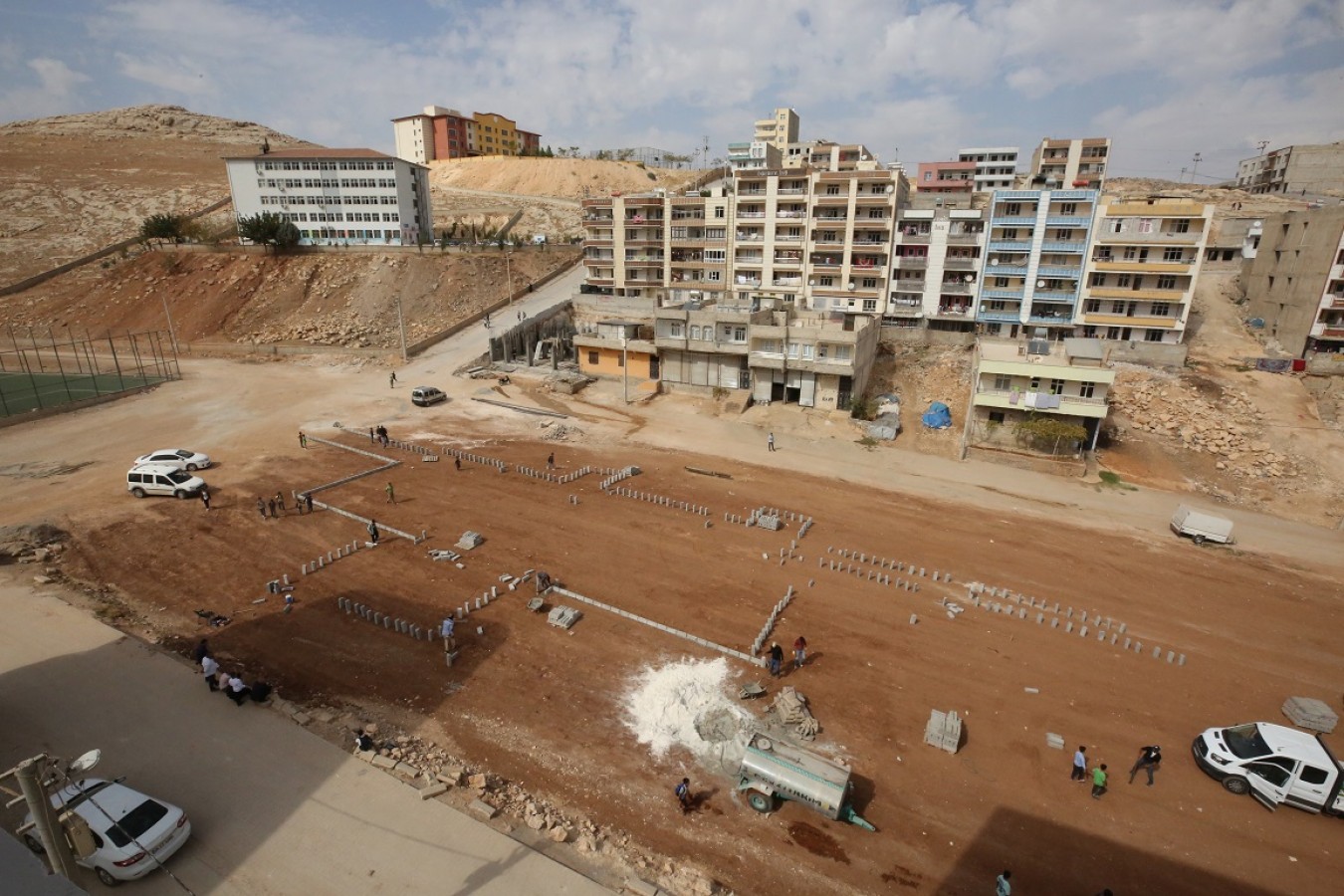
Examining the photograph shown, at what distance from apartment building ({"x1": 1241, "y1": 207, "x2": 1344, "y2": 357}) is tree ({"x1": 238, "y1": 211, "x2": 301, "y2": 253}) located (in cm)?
10858

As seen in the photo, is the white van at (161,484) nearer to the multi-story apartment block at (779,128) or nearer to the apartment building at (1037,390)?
the apartment building at (1037,390)

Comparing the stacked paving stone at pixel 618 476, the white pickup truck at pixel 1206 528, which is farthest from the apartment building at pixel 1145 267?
the stacked paving stone at pixel 618 476

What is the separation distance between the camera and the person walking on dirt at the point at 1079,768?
17266 mm

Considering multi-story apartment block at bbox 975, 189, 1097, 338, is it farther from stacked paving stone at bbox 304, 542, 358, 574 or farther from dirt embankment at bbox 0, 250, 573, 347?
stacked paving stone at bbox 304, 542, 358, 574

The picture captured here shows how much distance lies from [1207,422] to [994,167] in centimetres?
8669

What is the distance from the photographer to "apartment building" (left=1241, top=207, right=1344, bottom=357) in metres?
52.2

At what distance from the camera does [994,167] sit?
114 meters

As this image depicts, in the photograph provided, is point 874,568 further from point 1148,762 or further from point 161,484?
point 161,484

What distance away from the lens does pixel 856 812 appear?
1623 cm

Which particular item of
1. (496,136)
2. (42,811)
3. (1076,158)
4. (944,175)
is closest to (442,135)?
(496,136)

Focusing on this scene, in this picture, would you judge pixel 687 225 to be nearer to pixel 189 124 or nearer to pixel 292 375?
pixel 292 375

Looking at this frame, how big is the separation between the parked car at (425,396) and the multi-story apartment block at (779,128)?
131m

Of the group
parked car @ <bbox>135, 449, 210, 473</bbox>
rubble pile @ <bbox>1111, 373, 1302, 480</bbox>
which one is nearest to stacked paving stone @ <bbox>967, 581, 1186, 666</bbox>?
rubble pile @ <bbox>1111, 373, 1302, 480</bbox>

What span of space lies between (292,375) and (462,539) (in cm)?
4051
